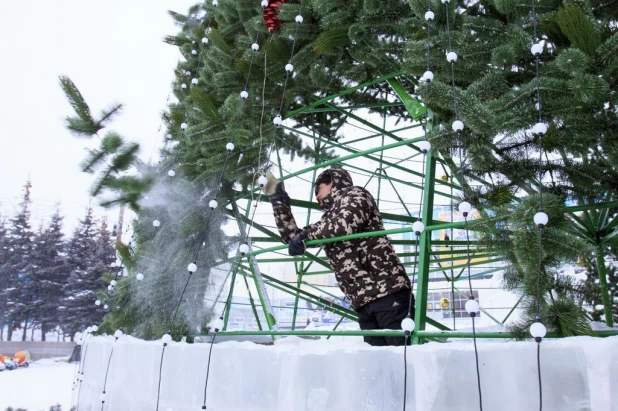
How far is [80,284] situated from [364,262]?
44.6 ft

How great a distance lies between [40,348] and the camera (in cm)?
1333

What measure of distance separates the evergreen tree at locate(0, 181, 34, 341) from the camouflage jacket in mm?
13257

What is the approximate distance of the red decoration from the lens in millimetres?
2880

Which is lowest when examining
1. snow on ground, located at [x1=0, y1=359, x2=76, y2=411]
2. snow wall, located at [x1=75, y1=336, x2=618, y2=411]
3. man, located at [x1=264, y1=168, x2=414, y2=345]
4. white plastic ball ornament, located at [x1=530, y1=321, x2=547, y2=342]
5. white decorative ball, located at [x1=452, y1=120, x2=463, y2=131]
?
snow on ground, located at [x1=0, y1=359, x2=76, y2=411]

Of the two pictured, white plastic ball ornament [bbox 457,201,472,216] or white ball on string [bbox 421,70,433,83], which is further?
white ball on string [bbox 421,70,433,83]

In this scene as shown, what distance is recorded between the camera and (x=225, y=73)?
9.80 feet

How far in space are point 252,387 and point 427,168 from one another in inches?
47.4

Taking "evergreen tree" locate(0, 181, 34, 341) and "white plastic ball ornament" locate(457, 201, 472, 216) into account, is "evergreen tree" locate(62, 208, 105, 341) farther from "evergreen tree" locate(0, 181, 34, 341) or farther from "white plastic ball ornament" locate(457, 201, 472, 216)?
"white plastic ball ornament" locate(457, 201, 472, 216)

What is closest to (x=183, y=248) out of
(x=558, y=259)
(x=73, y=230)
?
(x=558, y=259)

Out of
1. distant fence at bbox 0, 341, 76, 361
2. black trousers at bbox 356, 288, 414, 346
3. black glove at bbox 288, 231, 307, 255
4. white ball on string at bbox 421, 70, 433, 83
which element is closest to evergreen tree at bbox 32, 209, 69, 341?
distant fence at bbox 0, 341, 76, 361

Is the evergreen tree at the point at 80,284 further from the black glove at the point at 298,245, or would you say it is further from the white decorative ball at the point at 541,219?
the white decorative ball at the point at 541,219

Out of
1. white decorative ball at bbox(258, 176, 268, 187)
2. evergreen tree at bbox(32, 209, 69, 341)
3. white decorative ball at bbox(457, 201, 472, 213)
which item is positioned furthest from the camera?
evergreen tree at bbox(32, 209, 69, 341)

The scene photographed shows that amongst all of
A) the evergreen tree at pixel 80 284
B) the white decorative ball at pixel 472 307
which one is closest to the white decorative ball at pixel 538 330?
the white decorative ball at pixel 472 307

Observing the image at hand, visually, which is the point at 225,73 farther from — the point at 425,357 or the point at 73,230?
the point at 73,230
